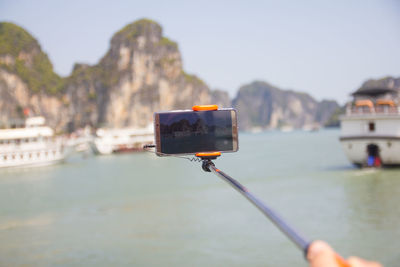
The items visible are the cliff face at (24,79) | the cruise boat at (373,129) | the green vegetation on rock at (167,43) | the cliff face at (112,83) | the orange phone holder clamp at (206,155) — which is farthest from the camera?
the green vegetation on rock at (167,43)

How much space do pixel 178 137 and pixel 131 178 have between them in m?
28.4

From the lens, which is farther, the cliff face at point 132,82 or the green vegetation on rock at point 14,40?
the cliff face at point 132,82

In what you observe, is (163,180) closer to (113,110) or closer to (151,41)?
(113,110)

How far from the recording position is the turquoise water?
10.7 metres

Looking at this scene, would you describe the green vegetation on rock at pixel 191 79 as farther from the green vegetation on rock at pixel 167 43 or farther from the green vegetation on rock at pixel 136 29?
the green vegetation on rock at pixel 136 29

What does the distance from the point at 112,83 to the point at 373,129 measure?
9934cm

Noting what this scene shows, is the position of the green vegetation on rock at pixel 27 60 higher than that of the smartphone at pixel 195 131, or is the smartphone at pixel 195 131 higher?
the green vegetation on rock at pixel 27 60

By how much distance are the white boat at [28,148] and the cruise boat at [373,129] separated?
Answer: 31.6 meters

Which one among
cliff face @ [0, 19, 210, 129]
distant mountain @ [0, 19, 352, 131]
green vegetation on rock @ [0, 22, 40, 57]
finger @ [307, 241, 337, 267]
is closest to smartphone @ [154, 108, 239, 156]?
finger @ [307, 241, 337, 267]

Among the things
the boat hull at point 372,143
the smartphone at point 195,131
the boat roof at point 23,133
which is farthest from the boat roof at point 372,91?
the boat roof at point 23,133

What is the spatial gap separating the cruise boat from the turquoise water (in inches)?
37.9

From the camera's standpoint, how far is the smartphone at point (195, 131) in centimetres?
208

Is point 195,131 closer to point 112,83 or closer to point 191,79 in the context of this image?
point 112,83

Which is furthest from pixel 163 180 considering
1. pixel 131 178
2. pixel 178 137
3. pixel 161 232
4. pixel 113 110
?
pixel 113 110
